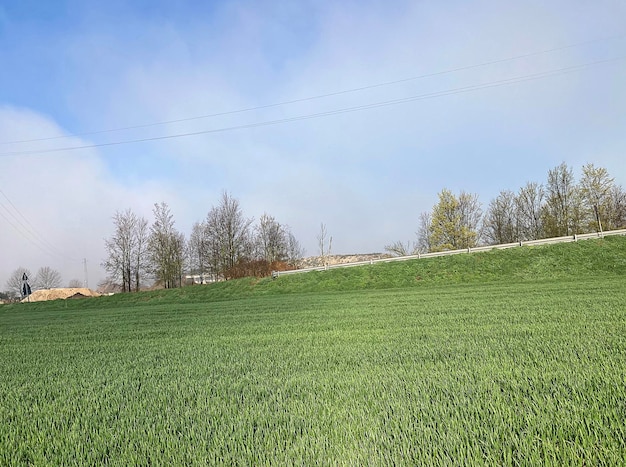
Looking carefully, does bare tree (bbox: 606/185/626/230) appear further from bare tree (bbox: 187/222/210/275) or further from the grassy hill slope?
bare tree (bbox: 187/222/210/275)

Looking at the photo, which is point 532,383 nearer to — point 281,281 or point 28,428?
point 28,428

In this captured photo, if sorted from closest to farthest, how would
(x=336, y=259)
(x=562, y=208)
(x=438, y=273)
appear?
(x=438, y=273) → (x=562, y=208) → (x=336, y=259)

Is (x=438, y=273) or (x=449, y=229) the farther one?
(x=449, y=229)

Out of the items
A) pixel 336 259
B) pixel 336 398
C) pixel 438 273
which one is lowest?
pixel 438 273

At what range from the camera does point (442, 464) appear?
1687mm

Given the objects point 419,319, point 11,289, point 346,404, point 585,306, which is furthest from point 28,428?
point 11,289

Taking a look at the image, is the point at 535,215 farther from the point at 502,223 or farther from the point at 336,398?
the point at 336,398

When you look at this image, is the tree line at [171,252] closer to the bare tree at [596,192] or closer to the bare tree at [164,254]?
the bare tree at [164,254]

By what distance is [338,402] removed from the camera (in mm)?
2609

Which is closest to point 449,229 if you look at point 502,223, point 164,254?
point 502,223

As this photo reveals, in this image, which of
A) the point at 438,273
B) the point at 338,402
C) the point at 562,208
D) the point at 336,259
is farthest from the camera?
the point at 336,259

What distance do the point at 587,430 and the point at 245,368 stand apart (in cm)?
282

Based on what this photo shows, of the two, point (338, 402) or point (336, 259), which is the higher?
point (336, 259)

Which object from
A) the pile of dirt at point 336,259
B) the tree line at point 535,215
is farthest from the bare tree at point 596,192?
the pile of dirt at point 336,259
